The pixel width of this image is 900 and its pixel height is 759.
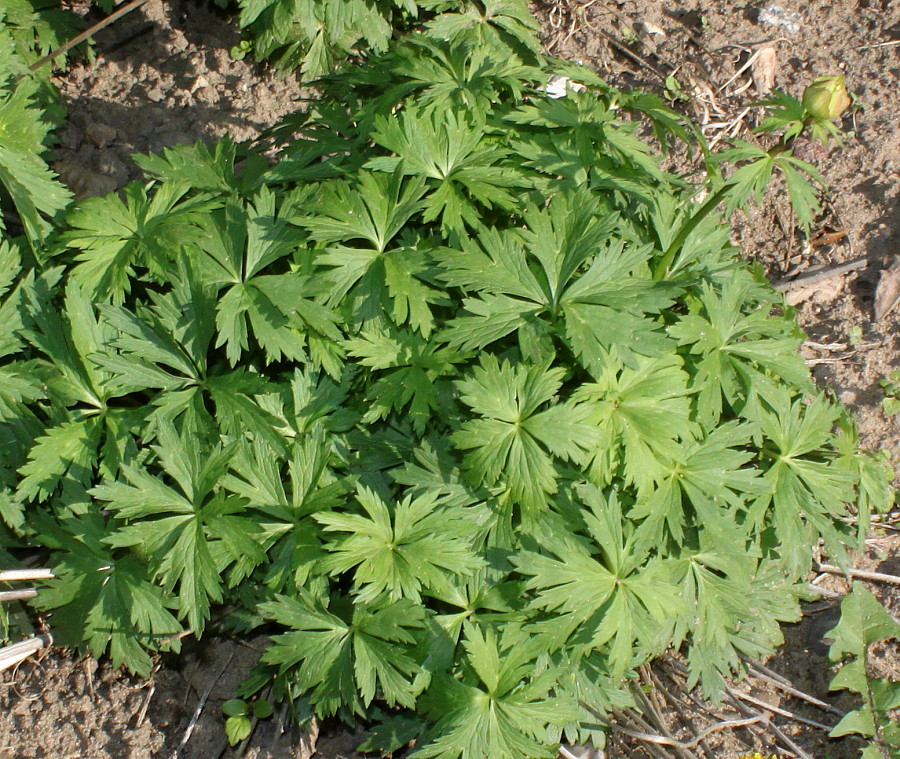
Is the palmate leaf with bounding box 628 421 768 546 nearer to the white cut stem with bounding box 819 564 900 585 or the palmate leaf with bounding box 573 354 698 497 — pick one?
the palmate leaf with bounding box 573 354 698 497

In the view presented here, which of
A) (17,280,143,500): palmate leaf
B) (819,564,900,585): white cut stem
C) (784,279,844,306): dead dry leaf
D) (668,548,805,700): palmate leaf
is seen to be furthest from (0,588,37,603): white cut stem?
(784,279,844,306): dead dry leaf

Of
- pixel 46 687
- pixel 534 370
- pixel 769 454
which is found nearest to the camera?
pixel 534 370

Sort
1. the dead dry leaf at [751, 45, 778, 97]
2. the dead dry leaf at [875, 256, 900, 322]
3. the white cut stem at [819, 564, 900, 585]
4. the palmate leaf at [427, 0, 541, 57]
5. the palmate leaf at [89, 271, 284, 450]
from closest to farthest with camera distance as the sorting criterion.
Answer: the palmate leaf at [89, 271, 284, 450] → the white cut stem at [819, 564, 900, 585] → the palmate leaf at [427, 0, 541, 57] → the dead dry leaf at [875, 256, 900, 322] → the dead dry leaf at [751, 45, 778, 97]

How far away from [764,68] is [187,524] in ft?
11.3

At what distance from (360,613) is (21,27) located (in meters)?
3.21

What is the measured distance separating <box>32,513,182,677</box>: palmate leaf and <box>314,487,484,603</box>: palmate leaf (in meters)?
0.62

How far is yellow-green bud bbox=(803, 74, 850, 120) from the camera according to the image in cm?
201

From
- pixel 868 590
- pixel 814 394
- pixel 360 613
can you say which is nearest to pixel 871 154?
pixel 814 394

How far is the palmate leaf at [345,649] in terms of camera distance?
88.7 inches

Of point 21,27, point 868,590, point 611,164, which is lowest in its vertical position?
point 868,590

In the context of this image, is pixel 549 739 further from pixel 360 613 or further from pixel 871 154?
pixel 871 154

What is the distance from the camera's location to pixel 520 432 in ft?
7.35

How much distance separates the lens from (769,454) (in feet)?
8.53

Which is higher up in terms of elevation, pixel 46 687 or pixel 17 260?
pixel 17 260
